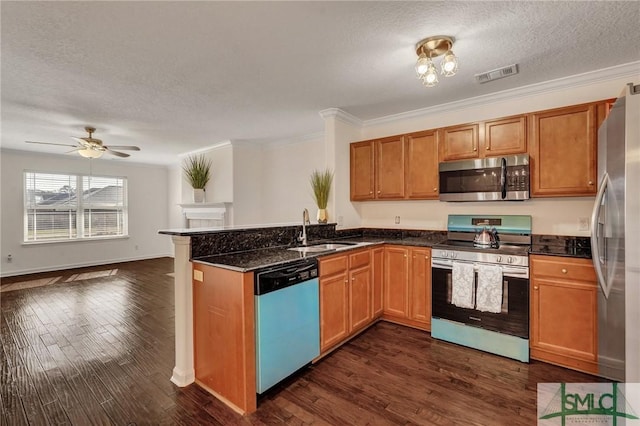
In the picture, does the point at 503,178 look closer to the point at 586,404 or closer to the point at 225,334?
the point at 586,404

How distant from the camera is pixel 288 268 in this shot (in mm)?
2174

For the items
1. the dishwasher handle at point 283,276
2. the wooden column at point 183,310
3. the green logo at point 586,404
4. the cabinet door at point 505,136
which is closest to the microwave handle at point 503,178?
the cabinet door at point 505,136

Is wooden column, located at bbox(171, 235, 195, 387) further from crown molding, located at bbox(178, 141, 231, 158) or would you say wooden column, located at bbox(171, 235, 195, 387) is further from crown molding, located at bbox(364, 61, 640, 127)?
crown molding, located at bbox(178, 141, 231, 158)

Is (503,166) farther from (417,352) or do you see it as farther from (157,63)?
(157,63)

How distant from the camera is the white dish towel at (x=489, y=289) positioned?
2602 millimetres

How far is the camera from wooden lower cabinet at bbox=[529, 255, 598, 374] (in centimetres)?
230

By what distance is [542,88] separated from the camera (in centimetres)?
294

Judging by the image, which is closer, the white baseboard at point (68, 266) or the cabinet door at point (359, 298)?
the cabinet door at point (359, 298)

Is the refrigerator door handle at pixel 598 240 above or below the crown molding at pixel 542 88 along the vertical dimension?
below

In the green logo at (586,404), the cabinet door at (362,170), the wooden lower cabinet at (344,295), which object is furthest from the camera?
the cabinet door at (362,170)

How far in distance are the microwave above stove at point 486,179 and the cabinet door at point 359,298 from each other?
4.28 ft

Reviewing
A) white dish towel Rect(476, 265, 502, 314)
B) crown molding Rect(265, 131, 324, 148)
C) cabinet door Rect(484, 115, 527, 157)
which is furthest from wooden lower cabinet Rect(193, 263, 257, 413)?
crown molding Rect(265, 131, 324, 148)

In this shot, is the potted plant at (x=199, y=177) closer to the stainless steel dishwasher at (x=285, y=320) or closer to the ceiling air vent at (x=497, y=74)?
the stainless steel dishwasher at (x=285, y=320)

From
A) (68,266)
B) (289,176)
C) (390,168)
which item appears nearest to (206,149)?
(289,176)
